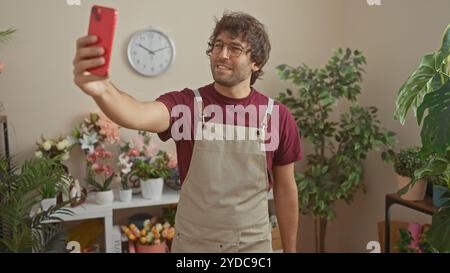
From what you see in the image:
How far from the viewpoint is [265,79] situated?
110 inches

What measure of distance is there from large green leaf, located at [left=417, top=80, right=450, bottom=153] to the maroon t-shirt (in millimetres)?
395

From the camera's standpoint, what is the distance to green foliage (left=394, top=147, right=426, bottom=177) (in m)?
2.07

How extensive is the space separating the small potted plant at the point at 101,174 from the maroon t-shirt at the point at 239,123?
1.05 m

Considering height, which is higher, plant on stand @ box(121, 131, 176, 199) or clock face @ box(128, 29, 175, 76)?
clock face @ box(128, 29, 175, 76)

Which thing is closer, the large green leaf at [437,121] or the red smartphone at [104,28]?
the red smartphone at [104,28]

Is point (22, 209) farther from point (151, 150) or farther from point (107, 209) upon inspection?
point (151, 150)

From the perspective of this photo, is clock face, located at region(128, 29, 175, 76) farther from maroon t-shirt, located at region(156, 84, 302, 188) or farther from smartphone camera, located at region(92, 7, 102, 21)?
smartphone camera, located at region(92, 7, 102, 21)

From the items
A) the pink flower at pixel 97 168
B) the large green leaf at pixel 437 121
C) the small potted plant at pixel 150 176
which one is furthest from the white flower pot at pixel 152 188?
the large green leaf at pixel 437 121

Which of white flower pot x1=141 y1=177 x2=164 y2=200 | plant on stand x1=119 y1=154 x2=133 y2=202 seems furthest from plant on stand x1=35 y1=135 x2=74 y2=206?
white flower pot x1=141 y1=177 x2=164 y2=200

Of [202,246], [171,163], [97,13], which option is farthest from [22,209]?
[97,13]

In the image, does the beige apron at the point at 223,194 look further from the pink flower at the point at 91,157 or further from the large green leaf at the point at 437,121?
the pink flower at the point at 91,157

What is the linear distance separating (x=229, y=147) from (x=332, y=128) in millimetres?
1373

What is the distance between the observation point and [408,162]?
2.09 m

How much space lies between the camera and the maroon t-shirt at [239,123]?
1.23 m
